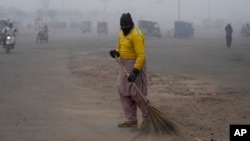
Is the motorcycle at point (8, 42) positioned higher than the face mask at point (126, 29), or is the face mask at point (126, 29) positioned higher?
the face mask at point (126, 29)

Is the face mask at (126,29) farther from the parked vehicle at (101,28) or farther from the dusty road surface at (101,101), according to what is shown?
the parked vehicle at (101,28)

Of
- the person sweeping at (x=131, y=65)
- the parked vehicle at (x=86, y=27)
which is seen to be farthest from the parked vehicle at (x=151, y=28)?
the person sweeping at (x=131, y=65)

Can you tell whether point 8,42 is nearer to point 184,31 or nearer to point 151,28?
point 151,28

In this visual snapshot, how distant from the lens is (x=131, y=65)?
7.30 metres

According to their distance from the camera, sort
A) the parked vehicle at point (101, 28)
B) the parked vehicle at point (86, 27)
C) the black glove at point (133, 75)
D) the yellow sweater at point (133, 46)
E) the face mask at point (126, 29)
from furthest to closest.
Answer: the parked vehicle at point (86, 27) < the parked vehicle at point (101, 28) < the face mask at point (126, 29) < the yellow sweater at point (133, 46) < the black glove at point (133, 75)

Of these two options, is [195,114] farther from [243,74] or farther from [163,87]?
[243,74]

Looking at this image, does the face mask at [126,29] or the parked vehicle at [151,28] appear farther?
the parked vehicle at [151,28]

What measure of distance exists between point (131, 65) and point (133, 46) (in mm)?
303

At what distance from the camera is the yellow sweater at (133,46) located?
23.2 ft

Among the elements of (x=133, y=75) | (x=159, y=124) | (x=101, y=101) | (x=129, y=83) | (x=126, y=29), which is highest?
(x=126, y=29)

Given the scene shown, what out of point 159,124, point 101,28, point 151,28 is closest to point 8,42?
point 159,124

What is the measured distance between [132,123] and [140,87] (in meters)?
0.59

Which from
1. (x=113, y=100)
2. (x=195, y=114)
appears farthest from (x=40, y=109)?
(x=195, y=114)

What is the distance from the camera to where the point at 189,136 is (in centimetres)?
684
